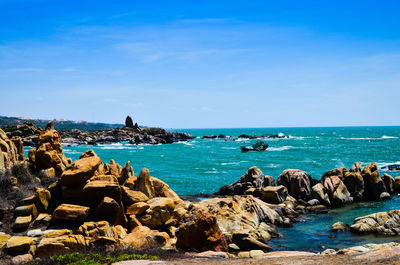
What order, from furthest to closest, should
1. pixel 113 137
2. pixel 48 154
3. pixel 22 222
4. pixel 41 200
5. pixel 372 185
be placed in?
1. pixel 113 137
2. pixel 372 185
3. pixel 48 154
4. pixel 41 200
5. pixel 22 222

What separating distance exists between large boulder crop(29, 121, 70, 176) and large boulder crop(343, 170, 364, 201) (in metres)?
29.6

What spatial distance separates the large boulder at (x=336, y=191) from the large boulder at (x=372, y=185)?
11.3 ft

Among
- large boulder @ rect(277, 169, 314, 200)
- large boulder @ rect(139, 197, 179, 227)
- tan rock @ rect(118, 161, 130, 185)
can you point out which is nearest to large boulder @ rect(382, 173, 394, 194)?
large boulder @ rect(277, 169, 314, 200)

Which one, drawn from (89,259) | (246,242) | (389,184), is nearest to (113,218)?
(89,259)

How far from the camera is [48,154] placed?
2506cm

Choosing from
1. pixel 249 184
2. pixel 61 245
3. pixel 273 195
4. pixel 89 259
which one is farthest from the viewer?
pixel 249 184

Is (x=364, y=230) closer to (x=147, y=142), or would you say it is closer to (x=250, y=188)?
(x=250, y=188)

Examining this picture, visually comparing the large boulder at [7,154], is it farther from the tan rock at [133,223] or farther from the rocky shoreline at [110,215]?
the tan rock at [133,223]

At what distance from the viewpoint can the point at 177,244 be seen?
645 inches

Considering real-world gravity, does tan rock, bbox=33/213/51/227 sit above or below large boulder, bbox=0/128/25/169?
below

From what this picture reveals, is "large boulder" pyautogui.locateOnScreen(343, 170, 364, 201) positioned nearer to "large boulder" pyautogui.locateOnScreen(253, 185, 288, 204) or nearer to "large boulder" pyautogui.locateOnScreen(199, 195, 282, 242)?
"large boulder" pyautogui.locateOnScreen(253, 185, 288, 204)

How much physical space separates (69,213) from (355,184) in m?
30.2

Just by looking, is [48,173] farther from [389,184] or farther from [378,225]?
[389,184]

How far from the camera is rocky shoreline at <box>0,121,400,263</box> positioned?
15992 millimetres
